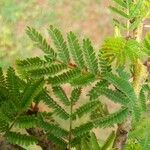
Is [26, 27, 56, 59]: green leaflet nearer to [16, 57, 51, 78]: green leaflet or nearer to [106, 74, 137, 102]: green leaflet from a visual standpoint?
[16, 57, 51, 78]: green leaflet

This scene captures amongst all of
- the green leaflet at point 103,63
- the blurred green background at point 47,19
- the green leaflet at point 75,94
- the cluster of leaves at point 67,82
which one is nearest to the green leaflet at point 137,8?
the cluster of leaves at point 67,82

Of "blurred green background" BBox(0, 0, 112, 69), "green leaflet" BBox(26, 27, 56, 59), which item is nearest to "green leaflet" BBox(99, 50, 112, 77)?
"green leaflet" BBox(26, 27, 56, 59)

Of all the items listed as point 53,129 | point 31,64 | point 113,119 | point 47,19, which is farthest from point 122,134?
point 47,19

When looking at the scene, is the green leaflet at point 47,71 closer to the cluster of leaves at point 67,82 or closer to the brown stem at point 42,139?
the cluster of leaves at point 67,82

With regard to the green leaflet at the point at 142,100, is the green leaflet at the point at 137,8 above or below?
above

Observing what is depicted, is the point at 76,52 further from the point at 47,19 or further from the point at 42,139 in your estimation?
the point at 47,19
